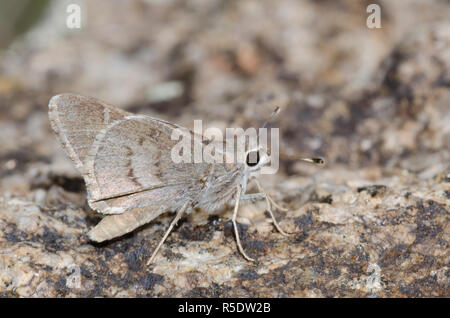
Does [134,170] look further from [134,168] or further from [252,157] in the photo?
[252,157]

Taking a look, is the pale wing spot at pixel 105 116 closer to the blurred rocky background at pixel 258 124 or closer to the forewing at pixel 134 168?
the forewing at pixel 134 168

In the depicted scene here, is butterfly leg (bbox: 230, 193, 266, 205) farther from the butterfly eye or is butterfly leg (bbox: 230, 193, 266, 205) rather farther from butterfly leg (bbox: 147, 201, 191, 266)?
butterfly leg (bbox: 147, 201, 191, 266)

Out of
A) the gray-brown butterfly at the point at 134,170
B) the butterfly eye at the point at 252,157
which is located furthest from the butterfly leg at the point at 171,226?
the butterfly eye at the point at 252,157

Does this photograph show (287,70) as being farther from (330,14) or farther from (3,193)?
(3,193)

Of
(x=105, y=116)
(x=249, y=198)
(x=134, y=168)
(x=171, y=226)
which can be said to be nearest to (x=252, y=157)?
(x=249, y=198)
